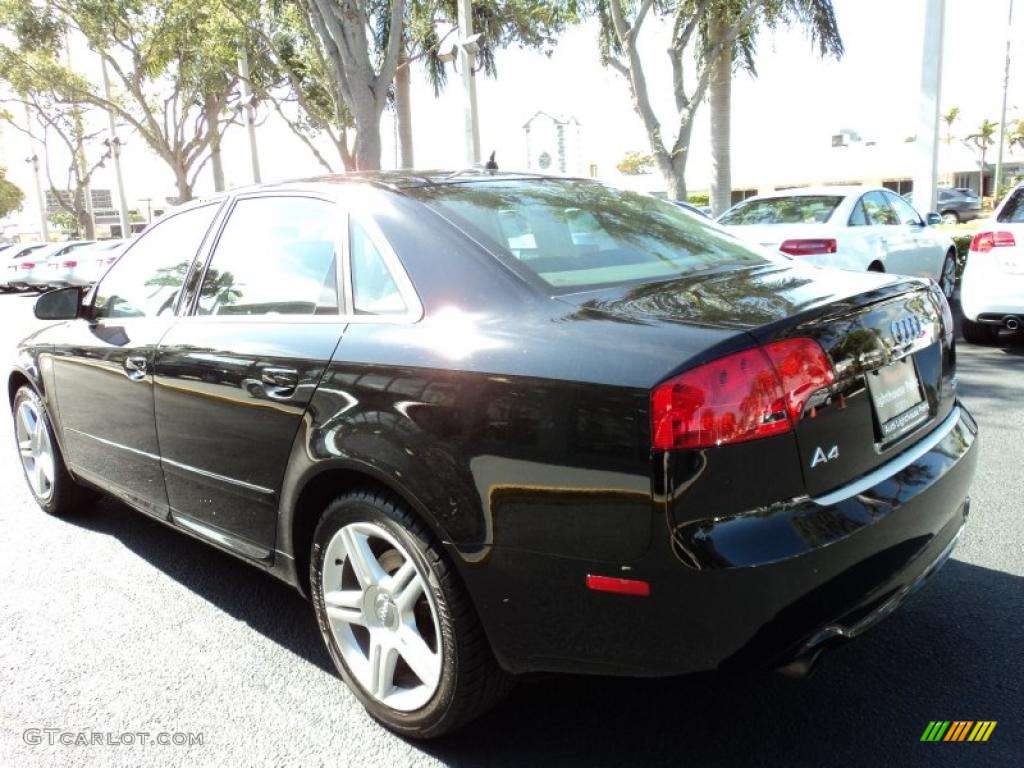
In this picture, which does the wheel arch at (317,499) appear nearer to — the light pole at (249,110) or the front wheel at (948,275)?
the front wheel at (948,275)

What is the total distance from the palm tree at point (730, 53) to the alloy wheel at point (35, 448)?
13175 mm

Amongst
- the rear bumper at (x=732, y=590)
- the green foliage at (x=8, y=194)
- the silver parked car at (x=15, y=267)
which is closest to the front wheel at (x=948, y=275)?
the rear bumper at (x=732, y=590)

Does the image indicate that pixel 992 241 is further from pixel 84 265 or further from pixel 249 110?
pixel 84 265

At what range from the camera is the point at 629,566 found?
198 cm

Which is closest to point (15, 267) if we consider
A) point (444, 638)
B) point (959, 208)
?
point (444, 638)

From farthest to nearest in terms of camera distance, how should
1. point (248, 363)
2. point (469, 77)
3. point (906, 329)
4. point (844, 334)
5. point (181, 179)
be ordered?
point (181, 179)
point (469, 77)
point (248, 363)
point (906, 329)
point (844, 334)

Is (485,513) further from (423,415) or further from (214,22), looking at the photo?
(214,22)

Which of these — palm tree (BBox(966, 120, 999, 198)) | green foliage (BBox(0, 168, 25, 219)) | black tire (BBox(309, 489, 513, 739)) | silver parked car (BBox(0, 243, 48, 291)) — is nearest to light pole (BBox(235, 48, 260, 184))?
silver parked car (BBox(0, 243, 48, 291))

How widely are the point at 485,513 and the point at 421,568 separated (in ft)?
1.01

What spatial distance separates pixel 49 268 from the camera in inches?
967

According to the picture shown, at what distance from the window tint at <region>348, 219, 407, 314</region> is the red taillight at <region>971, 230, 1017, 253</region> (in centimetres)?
621

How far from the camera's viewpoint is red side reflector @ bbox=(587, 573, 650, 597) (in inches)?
77.8

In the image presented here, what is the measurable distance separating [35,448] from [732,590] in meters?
4.06

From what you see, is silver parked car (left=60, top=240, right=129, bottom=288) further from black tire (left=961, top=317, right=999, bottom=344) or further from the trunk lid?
the trunk lid
